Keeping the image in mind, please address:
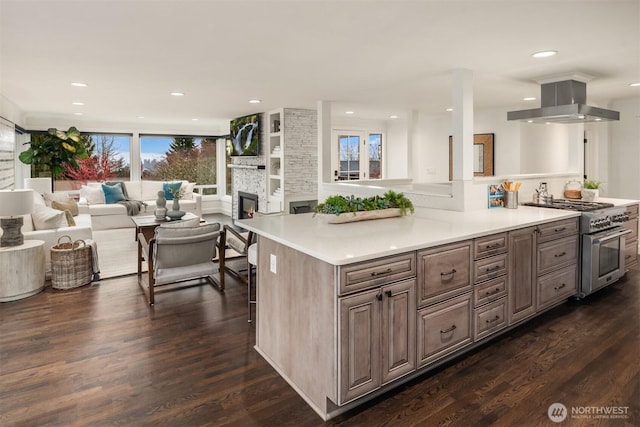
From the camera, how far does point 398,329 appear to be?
90.3 inches

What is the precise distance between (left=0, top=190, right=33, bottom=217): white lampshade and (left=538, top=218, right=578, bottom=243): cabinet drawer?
4.55 metres

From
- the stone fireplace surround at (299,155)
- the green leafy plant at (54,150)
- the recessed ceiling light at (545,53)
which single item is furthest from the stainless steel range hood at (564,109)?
the green leafy plant at (54,150)

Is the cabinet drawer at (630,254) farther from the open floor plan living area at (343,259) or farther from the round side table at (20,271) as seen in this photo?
the round side table at (20,271)

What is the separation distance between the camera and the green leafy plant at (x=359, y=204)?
307 cm

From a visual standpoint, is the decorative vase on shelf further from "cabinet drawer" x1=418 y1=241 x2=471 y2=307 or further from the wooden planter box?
"cabinet drawer" x1=418 y1=241 x2=471 y2=307

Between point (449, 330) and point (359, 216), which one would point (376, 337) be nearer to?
point (449, 330)

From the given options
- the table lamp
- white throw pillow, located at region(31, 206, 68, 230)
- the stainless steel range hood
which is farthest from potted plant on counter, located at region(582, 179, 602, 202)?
white throw pillow, located at region(31, 206, 68, 230)

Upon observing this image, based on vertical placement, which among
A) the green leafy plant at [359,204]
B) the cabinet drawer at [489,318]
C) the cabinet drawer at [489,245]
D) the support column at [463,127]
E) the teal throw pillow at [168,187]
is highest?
the support column at [463,127]

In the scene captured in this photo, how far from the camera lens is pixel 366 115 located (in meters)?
7.96

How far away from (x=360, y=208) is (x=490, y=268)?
1032mm

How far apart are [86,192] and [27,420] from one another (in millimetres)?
7223

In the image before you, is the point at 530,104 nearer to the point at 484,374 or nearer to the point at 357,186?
the point at 357,186

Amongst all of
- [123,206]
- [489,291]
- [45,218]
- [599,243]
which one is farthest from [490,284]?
[123,206]

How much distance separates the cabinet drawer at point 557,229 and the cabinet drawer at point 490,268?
23.2 inches
